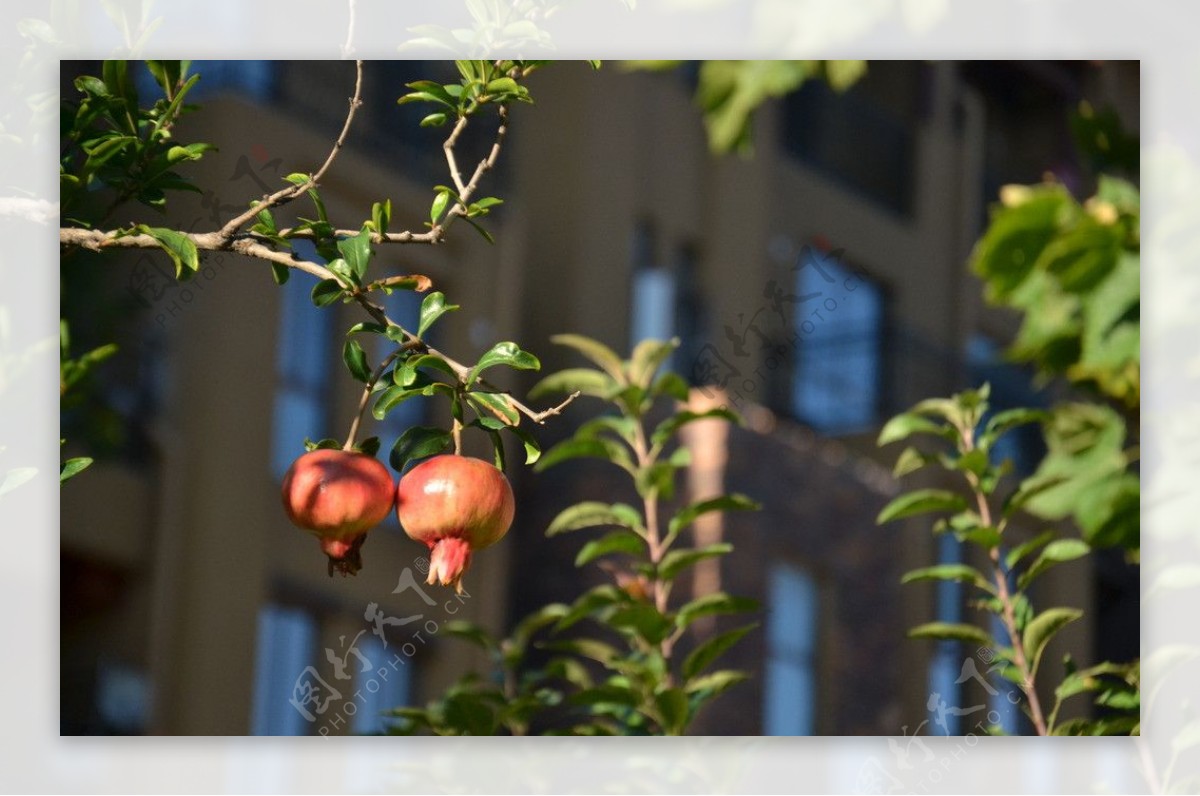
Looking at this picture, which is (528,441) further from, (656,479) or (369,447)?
(656,479)

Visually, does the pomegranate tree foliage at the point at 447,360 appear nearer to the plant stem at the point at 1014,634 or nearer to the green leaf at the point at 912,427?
the green leaf at the point at 912,427

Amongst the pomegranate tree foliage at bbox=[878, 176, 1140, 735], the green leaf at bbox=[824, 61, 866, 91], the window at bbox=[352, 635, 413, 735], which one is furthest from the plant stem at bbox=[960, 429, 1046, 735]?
the window at bbox=[352, 635, 413, 735]

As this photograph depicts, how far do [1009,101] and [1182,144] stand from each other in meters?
0.72

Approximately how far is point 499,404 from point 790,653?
11.0 ft

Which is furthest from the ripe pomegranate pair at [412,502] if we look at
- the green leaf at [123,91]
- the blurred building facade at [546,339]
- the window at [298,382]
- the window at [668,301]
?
the window at [668,301]

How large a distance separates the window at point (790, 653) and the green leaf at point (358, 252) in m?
2.56

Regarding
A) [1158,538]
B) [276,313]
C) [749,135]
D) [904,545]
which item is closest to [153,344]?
[276,313]

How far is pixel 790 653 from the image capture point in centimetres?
462

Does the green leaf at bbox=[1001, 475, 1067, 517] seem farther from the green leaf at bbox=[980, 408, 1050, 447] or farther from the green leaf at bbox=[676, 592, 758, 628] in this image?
the green leaf at bbox=[676, 592, 758, 628]

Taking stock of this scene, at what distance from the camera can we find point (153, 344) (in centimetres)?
323

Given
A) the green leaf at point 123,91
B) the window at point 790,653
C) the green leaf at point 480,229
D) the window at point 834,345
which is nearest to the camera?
the green leaf at point 480,229

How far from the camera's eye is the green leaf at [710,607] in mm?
2289

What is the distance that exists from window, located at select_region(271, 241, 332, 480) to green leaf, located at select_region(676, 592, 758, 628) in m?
1.33

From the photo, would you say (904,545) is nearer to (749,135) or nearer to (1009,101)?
(1009,101)
